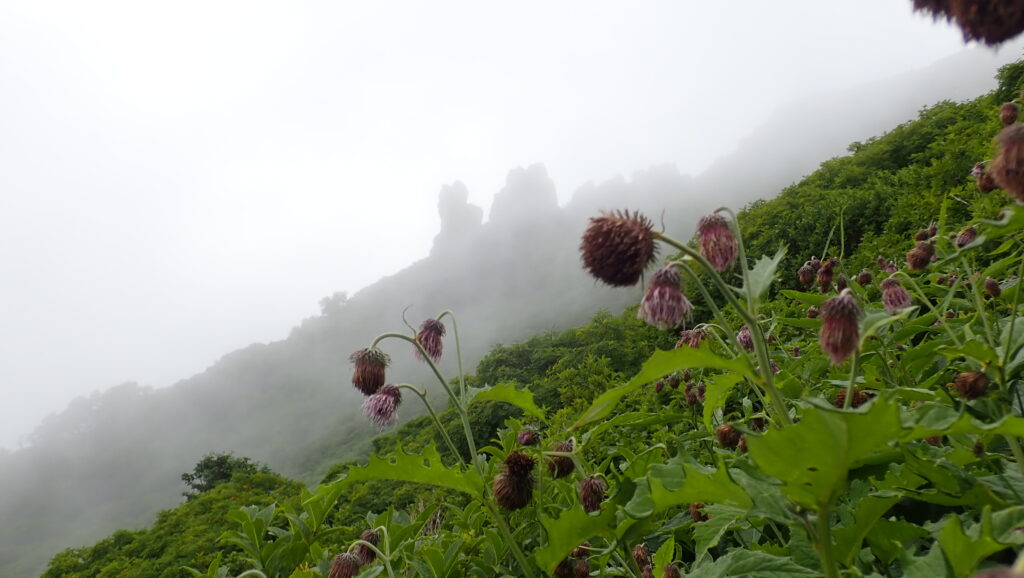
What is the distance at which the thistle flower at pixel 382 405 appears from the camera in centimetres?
189

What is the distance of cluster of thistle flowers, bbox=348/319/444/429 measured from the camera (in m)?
1.82

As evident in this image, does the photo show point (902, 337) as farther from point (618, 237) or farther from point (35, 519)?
point (35, 519)

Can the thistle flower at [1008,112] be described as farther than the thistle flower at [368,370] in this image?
No

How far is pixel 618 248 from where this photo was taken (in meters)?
1.04

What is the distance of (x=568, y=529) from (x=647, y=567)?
0.64 meters

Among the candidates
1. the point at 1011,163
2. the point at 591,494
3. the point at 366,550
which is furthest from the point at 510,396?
the point at 1011,163

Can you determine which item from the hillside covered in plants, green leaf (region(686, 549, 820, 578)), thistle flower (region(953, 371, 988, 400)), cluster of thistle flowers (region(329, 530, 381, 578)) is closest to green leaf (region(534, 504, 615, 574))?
the hillside covered in plants

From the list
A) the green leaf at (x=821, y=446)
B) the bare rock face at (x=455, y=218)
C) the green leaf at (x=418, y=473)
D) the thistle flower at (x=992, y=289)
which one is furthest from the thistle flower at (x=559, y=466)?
the bare rock face at (x=455, y=218)

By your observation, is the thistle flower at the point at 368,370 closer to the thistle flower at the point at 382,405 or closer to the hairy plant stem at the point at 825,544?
the thistle flower at the point at 382,405

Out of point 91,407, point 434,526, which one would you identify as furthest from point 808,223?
point 91,407

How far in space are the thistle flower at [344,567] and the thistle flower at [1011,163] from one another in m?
1.88

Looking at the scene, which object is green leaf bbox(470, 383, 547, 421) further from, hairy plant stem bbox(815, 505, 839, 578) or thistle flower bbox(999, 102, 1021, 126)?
thistle flower bbox(999, 102, 1021, 126)

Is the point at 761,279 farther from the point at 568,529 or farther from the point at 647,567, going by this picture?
the point at 647,567

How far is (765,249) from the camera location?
7809 mm
